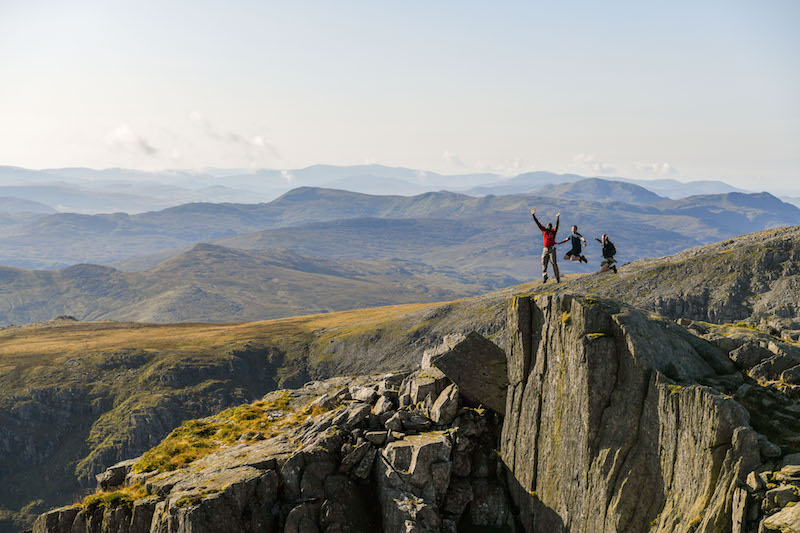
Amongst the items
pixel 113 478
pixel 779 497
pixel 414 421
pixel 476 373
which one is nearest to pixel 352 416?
pixel 414 421

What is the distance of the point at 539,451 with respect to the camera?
3706cm

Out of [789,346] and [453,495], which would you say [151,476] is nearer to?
[453,495]

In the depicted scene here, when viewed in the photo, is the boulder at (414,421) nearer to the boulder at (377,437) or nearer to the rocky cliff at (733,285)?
the boulder at (377,437)

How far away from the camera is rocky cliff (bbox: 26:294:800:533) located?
28.0 m

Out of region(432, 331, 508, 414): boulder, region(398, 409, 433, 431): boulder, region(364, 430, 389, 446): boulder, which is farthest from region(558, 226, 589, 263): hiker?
region(364, 430, 389, 446): boulder

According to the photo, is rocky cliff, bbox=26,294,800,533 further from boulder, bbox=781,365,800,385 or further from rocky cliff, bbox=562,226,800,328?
rocky cliff, bbox=562,226,800,328

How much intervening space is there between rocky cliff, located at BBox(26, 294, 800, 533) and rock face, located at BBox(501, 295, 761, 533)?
0.29 feet

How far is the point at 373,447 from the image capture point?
39.9 meters

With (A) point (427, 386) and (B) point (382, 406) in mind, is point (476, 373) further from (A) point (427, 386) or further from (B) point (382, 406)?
Result: (B) point (382, 406)

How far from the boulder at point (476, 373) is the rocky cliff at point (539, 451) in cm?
12

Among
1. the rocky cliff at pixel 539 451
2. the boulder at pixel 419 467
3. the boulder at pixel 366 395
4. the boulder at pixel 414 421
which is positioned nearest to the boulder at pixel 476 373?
the rocky cliff at pixel 539 451

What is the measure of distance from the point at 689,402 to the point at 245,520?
97.9 ft

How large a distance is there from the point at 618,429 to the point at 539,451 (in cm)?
655

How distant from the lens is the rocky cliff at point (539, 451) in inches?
1102
